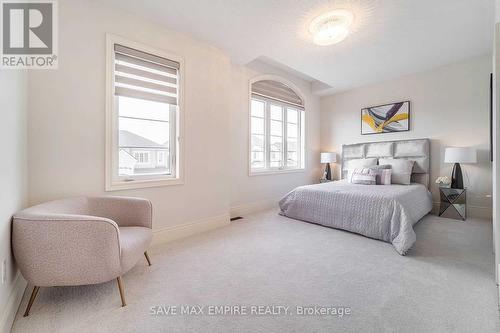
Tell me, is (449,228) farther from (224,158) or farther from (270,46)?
(270,46)

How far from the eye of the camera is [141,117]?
8.39 ft

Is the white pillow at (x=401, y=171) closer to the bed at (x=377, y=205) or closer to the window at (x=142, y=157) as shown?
the bed at (x=377, y=205)

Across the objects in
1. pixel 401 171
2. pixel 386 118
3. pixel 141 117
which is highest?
pixel 386 118

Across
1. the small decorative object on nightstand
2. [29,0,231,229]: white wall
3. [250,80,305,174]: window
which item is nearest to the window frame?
[250,80,305,174]: window

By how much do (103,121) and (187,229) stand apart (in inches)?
61.9

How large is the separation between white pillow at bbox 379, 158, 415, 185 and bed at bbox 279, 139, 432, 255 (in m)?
0.27

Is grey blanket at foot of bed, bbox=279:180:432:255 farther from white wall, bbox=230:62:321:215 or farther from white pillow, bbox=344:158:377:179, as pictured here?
white pillow, bbox=344:158:377:179

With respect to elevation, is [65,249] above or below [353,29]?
below

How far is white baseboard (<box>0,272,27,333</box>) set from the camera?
1.22 m

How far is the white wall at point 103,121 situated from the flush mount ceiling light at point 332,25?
1.36 meters

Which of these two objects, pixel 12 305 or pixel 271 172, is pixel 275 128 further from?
pixel 12 305

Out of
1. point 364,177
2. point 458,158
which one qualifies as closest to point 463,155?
point 458,158

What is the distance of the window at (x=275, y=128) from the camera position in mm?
4219

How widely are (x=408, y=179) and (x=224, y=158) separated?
3.12 m
